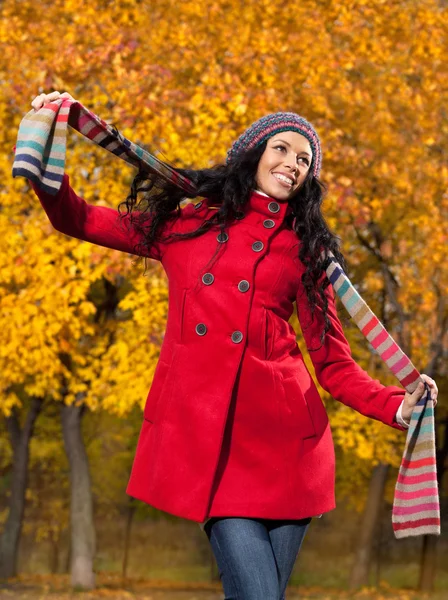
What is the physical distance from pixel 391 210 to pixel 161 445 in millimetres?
13859

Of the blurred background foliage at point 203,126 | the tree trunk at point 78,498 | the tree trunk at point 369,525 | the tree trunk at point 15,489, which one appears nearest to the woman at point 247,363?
the blurred background foliage at point 203,126

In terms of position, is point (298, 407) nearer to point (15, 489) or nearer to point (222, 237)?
point (222, 237)

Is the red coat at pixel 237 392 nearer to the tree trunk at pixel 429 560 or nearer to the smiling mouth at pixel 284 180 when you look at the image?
the smiling mouth at pixel 284 180

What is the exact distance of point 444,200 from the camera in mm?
13859

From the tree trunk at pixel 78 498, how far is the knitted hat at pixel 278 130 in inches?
524

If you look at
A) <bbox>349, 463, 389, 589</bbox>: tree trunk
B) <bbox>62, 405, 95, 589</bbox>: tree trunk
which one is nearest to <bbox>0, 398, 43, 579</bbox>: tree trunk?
<bbox>62, 405, 95, 589</bbox>: tree trunk

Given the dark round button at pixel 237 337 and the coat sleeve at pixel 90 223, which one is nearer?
the dark round button at pixel 237 337

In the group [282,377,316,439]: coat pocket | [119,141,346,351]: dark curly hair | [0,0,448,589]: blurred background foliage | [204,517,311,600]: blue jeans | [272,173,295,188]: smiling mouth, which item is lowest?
[204,517,311,600]: blue jeans

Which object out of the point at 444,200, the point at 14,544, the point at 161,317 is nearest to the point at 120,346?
the point at 161,317

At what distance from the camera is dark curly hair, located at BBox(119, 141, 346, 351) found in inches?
141

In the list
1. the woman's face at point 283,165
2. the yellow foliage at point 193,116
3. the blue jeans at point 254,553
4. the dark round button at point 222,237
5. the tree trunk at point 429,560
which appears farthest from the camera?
the tree trunk at point 429,560

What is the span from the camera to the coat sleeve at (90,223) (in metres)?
3.49

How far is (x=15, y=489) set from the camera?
758 inches

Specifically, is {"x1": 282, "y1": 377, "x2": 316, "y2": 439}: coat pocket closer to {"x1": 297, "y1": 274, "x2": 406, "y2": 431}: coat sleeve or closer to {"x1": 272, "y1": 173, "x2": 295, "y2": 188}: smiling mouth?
{"x1": 297, "y1": 274, "x2": 406, "y2": 431}: coat sleeve
